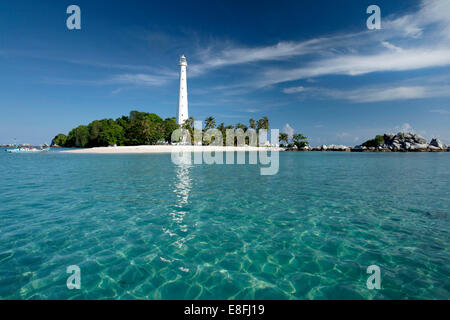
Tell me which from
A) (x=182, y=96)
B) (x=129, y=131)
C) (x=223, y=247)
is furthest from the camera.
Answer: (x=182, y=96)

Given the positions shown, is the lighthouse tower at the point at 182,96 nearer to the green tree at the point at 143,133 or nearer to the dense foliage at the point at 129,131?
the dense foliage at the point at 129,131

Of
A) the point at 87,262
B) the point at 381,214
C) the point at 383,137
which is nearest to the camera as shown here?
the point at 87,262

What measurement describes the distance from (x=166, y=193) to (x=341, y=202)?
39.8 ft

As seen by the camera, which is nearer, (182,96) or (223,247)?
(223,247)

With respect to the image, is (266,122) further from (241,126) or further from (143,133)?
(143,133)

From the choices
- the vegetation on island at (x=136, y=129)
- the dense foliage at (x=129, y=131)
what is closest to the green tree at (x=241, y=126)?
the vegetation on island at (x=136, y=129)

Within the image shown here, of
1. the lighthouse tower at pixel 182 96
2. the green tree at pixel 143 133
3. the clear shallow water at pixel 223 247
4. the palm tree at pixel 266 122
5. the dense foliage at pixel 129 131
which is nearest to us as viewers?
the clear shallow water at pixel 223 247

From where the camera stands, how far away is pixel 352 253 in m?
7.38

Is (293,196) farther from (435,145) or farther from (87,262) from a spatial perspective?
(435,145)

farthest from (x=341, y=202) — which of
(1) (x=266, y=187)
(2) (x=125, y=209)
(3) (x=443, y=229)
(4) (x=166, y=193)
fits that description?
(2) (x=125, y=209)

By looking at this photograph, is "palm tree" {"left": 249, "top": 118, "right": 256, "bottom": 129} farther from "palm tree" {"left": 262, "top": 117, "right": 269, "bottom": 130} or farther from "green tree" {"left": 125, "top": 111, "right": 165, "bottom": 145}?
"green tree" {"left": 125, "top": 111, "right": 165, "bottom": 145}

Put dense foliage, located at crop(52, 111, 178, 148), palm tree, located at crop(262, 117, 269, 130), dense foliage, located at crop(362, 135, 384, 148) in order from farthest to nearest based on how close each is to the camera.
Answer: dense foliage, located at crop(362, 135, 384, 148) < palm tree, located at crop(262, 117, 269, 130) < dense foliage, located at crop(52, 111, 178, 148)

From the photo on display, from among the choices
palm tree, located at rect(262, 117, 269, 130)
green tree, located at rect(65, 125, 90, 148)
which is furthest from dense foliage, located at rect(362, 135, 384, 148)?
green tree, located at rect(65, 125, 90, 148)

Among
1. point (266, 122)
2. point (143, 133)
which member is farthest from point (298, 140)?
point (143, 133)
